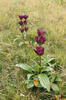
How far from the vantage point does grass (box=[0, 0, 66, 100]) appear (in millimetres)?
2020

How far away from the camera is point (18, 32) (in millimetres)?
3242

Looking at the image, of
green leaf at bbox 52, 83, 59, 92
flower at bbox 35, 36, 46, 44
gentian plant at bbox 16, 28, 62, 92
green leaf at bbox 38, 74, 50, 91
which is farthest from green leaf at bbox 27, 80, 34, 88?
flower at bbox 35, 36, 46, 44

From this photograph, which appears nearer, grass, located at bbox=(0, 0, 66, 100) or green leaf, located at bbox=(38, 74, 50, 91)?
green leaf, located at bbox=(38, 74, 50, 91)

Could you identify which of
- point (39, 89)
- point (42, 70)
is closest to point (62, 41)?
point (42, 70)

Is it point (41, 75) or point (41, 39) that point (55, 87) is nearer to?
point (41, 75)

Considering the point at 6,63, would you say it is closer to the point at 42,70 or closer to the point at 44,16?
the point at 42,70

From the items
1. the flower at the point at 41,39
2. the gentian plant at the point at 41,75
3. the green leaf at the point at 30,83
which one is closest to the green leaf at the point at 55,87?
the gentian plant at the point at 41,75

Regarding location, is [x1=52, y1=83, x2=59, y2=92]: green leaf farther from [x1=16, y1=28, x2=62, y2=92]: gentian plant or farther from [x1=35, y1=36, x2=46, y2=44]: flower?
[x1=35, y1=36, x2=46, y2=44]: flower

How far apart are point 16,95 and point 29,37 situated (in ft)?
5.09

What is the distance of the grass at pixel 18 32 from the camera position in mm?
2020

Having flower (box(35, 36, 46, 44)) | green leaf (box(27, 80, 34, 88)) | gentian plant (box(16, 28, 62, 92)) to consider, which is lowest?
green leaf (box(27, 80, 34, 88))

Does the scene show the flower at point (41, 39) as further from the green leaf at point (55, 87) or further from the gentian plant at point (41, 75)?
the green leaf at point (55, 87)

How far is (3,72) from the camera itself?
7.32 feet

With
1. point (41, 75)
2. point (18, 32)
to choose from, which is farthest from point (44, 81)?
point (18, 32)
